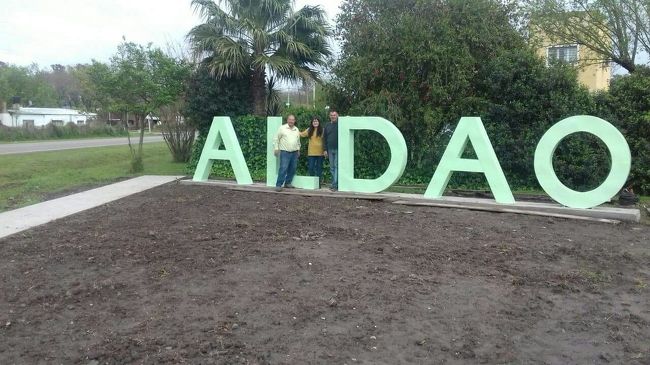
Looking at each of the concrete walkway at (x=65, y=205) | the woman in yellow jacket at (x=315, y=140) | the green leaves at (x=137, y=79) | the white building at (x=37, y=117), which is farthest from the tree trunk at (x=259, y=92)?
the white building at (x=37, y=117)

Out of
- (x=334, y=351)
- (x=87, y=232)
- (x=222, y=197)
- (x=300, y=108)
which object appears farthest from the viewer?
(x=300, y=108)

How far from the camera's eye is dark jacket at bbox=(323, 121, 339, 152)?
11.6 m

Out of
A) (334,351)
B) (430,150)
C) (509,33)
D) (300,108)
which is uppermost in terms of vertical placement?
(509,33)

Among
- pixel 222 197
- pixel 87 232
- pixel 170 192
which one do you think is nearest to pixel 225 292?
pixel 87 232

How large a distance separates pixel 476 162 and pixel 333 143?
10.4 ft

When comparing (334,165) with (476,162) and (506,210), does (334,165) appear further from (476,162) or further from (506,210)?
(506,210)

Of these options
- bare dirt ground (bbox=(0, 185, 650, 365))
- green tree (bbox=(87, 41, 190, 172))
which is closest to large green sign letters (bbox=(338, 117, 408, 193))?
bare dirt ground (bbox=(0, 185, 650, 365))

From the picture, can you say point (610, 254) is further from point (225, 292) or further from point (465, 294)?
point (225, 292)

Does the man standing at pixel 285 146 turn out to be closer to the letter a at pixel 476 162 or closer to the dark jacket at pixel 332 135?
the dark jacket at pixel 332 135

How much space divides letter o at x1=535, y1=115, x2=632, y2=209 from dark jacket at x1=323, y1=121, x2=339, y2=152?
412 cm

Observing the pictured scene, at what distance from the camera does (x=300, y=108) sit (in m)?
14.2

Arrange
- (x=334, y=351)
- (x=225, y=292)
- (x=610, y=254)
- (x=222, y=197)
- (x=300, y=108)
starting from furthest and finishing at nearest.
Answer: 1. (x=300, y=108)
2. (x=222, y=197)
3. (x=610, y=254)
4. (x=225, y=292)
5. (x=334, y=351)

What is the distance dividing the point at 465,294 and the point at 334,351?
1.77 meters

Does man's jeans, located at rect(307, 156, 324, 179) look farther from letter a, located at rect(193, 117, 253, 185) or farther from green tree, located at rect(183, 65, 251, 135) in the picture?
green tree, located at rect(183, 65, 251, 135)
